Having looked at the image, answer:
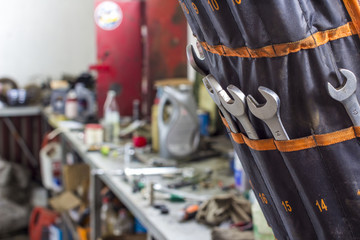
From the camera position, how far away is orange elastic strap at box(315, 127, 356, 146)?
809mm

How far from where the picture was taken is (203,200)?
6.25 feet

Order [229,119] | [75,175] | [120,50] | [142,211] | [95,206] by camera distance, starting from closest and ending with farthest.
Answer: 1. [229,119]
2. [142,211]
3. [95,206]
4. [75,175]
5. [120,50]

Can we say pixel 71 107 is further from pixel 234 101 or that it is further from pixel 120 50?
pixel 234 101

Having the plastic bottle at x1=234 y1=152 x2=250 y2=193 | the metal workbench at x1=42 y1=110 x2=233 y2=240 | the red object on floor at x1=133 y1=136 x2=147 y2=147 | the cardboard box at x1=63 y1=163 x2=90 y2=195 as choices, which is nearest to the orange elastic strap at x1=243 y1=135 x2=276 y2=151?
the metal workbench at x1=42 y1=110 x2=233 y2=240

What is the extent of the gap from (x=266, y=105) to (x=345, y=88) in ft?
0.41

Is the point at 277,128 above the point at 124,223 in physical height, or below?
above

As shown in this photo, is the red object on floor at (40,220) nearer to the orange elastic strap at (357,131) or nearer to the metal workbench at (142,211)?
the metal workbench at (142,211)

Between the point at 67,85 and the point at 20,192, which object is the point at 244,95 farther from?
the point at 20,192

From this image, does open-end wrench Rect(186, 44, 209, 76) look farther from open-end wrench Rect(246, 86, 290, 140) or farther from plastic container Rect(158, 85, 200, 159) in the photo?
plastic container Rect(158, 85, 200, 159)

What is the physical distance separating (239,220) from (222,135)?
1354mm

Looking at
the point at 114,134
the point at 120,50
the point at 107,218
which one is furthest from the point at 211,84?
the point at 120,50

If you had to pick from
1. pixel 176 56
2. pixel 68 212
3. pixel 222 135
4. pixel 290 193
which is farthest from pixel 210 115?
pixel 290 193

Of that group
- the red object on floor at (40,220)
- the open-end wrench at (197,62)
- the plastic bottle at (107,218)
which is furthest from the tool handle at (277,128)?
the red object on floor at (40,220)

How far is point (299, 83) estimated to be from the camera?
2.55 ft
